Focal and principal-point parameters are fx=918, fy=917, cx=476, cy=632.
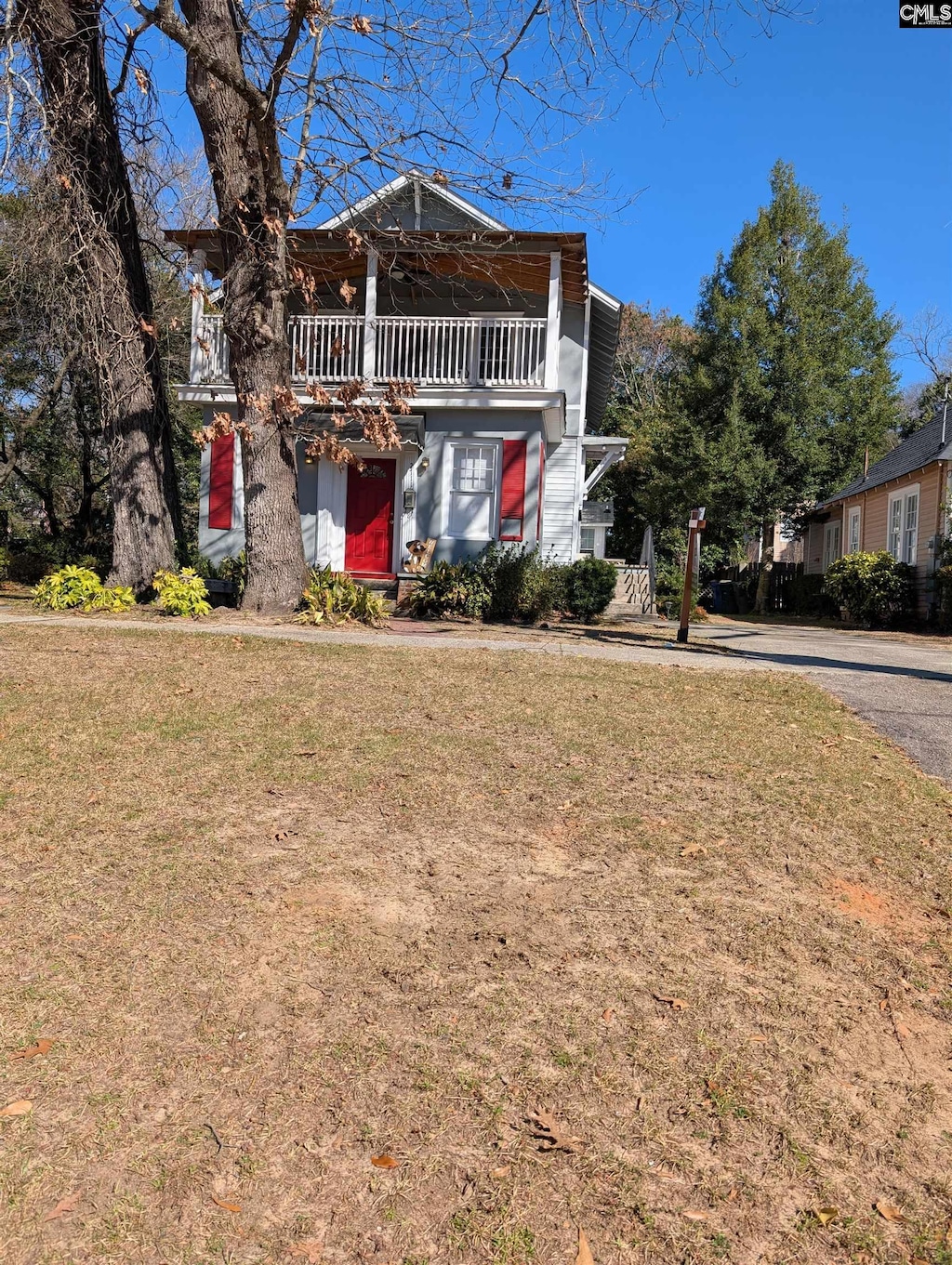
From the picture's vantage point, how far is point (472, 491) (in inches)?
632

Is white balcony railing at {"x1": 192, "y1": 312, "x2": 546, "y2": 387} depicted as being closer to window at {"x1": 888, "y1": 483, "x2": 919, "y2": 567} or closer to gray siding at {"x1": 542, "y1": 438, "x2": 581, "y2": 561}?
gray siding at {"x1": 542, "y1": 438, "x2": 581, "y2": 561}

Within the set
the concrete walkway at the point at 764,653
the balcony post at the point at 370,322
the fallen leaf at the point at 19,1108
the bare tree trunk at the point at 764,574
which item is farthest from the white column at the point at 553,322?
the fallen leaf at the point at 19,1108

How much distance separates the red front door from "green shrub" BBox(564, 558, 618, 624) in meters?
3.50

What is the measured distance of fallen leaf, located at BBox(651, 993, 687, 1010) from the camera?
9.50ft

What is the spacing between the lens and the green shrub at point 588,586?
1518cm

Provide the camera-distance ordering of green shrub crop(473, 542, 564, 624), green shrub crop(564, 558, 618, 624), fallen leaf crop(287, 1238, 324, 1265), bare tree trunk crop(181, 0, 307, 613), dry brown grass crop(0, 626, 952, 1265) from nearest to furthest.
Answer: fallen leaf crop(287, 1238, 324, 1265)
dry brown grass crop(0, 626, 952, 1265)
bare tree trunk crop(181, 0, 307, 613)
green shrub crop(473, 542, 564, 624)
green shrub crop(564, 558, 618, 624)

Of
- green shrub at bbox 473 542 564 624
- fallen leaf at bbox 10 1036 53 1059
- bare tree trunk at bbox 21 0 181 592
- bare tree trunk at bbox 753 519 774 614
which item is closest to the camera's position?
fallen leaf at bbox 10 1036 53 1059

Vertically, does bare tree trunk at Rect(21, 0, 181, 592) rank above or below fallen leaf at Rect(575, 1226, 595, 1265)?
above

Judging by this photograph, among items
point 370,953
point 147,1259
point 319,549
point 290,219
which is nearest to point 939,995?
point 370,953

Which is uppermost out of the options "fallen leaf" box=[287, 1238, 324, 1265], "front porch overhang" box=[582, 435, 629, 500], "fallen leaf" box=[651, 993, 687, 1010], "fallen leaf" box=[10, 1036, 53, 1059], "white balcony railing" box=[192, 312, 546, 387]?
"white balcony railing" box=[192, 312, 546, 387]

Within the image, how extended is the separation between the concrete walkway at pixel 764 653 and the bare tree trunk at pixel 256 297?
1.31m

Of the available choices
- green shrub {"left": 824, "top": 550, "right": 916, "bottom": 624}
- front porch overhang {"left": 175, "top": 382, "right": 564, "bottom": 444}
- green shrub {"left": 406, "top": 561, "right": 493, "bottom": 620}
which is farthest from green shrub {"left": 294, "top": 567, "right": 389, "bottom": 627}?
green shrub {"left": 824, "top": 550, "right": 916, "bottom": 624}

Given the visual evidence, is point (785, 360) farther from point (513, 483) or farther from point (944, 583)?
point (513, 483)

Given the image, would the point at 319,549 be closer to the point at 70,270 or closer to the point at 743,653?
the point at 70,270
